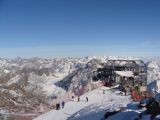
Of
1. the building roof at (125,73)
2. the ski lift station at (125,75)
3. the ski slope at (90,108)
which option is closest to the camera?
the ski slope at (90,108)

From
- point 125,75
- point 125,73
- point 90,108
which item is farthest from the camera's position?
point 125,73

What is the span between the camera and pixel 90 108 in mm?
36094

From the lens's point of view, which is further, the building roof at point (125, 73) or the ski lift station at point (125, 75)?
the building roof at point (125, 73)

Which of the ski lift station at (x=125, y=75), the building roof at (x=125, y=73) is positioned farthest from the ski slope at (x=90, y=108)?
the building roof at (x=125, y=73)

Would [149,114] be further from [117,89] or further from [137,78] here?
[137,78]

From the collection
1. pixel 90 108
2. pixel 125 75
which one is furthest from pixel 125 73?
pixel 90 108

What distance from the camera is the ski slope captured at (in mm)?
31812

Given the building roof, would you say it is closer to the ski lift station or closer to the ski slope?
the ski lift station

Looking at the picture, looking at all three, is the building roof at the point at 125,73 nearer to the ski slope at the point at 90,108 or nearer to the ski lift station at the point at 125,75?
the ski lift station at the point at 125,75

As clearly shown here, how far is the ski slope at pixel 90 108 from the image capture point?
3181 centimetres

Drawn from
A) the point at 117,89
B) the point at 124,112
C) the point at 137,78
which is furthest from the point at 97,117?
the point at 137,78

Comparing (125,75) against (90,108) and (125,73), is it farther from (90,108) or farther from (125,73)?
(90,108)

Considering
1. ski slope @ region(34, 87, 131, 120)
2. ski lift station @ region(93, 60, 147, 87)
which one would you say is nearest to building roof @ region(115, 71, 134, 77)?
ski lift station @ region(93, 60, 147, 87)

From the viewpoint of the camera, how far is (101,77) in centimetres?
7362
